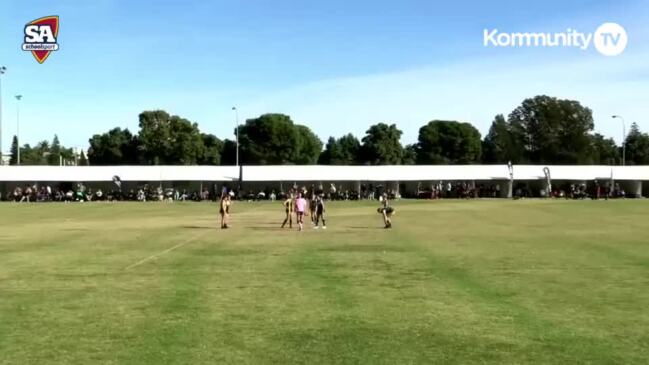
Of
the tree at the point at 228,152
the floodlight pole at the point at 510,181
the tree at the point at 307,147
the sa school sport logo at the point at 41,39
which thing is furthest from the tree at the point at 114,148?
the sa school sport logo at the point at 41,39

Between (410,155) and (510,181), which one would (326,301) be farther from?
(410,155)

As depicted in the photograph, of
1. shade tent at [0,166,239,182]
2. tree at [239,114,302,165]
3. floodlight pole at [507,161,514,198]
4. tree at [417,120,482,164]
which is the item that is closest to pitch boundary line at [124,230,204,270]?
shade tent at [0,166,239,182]

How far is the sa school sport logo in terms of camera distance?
3703cm

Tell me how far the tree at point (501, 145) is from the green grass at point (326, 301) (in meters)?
126

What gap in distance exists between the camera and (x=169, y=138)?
12694 centimetres

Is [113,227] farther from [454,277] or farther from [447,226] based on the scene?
[454,277]

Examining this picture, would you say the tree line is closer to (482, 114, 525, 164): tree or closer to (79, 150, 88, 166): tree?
(482, 114, 525, 164): tree

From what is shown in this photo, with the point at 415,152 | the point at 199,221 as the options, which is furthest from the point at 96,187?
the point at 415,152

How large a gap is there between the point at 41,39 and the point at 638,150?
5500 inches

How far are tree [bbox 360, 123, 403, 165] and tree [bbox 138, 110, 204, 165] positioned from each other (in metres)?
35.9

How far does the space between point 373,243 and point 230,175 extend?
57.9m

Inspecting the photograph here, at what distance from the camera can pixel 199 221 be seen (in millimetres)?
38250

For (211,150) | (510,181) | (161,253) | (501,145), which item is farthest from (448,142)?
(161,253)

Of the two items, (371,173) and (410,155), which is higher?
(410,155)
